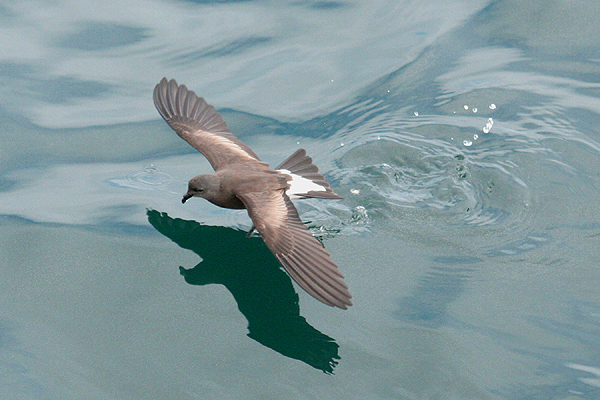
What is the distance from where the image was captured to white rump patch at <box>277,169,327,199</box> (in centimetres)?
536

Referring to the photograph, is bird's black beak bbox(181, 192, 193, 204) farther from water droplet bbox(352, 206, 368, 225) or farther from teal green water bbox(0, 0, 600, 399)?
water droplet bbox(352, 206, 368, 225)

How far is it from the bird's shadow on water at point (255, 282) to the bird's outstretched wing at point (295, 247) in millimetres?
247

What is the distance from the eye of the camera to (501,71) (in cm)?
705

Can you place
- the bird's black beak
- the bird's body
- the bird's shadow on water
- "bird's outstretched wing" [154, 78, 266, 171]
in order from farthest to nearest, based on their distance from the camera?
1. "bird's outstretched wing" [154, 78, 266, 171]
2. the bird's black beak
3. the bird's body
4. the bird's shadow on water

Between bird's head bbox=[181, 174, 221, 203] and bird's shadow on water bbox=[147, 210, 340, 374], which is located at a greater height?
bird's head bbox=[181, 174, 221, 203]

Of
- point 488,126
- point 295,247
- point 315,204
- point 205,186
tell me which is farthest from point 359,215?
point 488,126

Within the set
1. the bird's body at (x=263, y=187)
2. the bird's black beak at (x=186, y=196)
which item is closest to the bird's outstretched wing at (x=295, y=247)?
the bird's body at (x=263, y=187)

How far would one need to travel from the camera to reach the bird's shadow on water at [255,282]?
4199 millimetres

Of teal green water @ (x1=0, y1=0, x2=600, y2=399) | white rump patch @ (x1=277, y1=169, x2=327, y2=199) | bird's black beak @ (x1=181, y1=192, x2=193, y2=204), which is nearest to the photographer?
teal green water @ (x1=0, y1=0, x2=600, y2=399)

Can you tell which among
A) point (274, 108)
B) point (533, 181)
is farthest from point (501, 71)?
point (274, 108)

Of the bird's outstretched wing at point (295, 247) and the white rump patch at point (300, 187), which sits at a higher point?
the white rump patch at point (300, 187)

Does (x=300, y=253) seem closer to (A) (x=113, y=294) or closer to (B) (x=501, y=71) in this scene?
(A) (x=113, y=294)

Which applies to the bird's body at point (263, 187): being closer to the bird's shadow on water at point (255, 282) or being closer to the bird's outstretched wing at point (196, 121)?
the bird's outstretched wing at point (196, 121)

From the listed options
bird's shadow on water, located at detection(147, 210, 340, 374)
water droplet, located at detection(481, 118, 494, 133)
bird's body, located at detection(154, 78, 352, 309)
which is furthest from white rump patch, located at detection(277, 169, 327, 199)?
water droplet, located at detection(481, 118, 494, 133)
